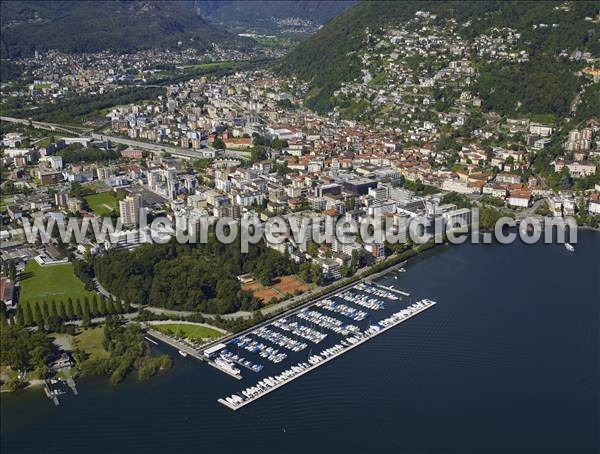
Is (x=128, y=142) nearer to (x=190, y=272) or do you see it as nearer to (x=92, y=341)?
(x=190, y=272)

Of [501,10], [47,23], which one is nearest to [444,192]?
[501,10]

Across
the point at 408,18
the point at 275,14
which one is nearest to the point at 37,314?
the point at 408,18

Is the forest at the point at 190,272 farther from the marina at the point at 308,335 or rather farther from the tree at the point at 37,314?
the tree at the point at 37,314

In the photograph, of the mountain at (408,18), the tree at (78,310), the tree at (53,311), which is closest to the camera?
the tree at (53,311)

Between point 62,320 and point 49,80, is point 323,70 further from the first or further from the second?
point 62,320

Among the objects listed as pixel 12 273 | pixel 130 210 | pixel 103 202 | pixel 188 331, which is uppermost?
pixel 130 210

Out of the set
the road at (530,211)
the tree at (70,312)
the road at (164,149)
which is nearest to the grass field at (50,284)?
the tree at (70,312)

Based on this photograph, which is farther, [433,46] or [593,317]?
[433,46]
